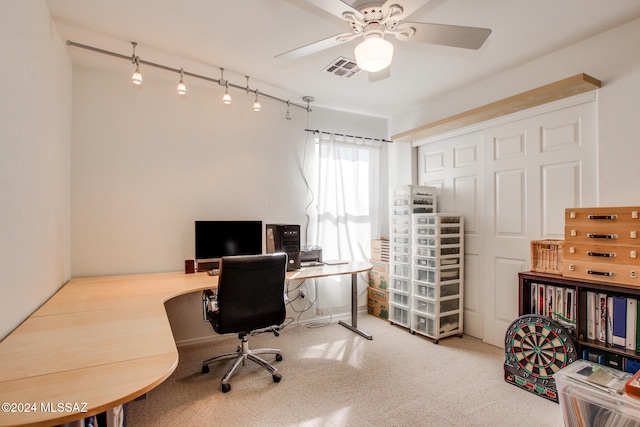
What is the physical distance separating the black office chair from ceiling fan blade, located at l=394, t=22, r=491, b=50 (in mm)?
1622

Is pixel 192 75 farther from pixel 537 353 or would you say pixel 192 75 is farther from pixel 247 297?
pixel 537 353

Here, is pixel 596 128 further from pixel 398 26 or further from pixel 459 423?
pixel 459 423

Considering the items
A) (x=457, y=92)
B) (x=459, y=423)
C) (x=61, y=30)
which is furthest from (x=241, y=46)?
(x=459, y=423)

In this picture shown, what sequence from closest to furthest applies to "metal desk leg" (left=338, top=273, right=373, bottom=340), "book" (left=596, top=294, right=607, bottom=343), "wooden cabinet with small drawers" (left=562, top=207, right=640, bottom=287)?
"wooden cabinet with small drawers" (left=562, top=207, right=640, bottom=287), "book" (left=596, top=294, right=607, bottom=343), "metal desk leg" (left=338, top=273, right=373, bottom=340)

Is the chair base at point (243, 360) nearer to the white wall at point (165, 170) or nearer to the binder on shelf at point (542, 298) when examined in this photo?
the white wall at point (165, 170)

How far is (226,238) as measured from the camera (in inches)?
117

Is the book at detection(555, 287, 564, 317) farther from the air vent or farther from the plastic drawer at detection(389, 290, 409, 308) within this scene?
the air vent

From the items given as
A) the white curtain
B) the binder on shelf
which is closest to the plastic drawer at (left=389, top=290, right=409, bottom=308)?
the white curtain

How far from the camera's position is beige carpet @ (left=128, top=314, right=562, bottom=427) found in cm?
192

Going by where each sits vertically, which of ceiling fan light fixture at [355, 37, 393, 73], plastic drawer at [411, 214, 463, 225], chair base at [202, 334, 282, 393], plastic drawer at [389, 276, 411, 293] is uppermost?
ceiling fan light fixture at [355, 37, 393, 73]

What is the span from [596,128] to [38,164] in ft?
12.1

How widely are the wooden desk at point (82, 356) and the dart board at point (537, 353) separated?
229 centimetres

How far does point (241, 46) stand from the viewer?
2.40m

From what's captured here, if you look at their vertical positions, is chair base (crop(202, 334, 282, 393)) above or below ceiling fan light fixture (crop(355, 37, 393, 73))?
below
